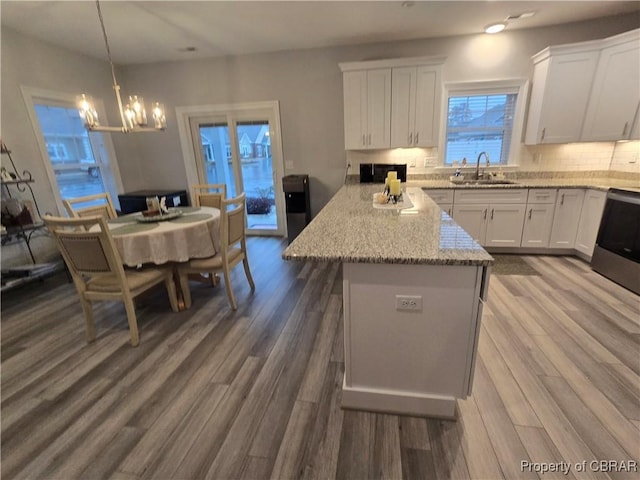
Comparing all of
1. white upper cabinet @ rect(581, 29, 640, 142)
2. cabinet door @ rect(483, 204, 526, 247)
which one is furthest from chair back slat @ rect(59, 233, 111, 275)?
white upper cabinet @ rect(581, 29, 640, 142)

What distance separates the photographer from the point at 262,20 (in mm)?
2996

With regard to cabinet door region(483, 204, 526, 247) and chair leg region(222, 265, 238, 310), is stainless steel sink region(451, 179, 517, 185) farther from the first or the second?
chair leg region(222, 265, 238, 310)

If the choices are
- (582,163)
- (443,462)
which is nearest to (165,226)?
(443,462)

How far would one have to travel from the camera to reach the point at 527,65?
351 cm

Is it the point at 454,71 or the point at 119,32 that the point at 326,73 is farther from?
the point at 119,32

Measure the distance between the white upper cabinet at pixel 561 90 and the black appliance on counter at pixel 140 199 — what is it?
4993mm

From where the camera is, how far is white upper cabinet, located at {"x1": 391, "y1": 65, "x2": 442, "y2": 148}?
11.4 ft

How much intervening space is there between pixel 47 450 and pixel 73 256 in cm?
118

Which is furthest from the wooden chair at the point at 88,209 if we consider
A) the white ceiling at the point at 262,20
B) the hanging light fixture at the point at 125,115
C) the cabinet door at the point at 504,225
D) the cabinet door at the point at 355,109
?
the cabinet door at the point at 504,225

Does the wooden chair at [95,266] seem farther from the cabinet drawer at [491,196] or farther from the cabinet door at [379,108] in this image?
the cabinet drawer at [491,196]

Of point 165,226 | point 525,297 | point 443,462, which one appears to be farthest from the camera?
point 525,297

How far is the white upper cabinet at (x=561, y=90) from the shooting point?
10.2ft

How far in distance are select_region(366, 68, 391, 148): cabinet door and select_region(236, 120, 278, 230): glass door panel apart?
5.28 ft

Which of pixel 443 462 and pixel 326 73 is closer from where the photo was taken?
pixel 443 462
